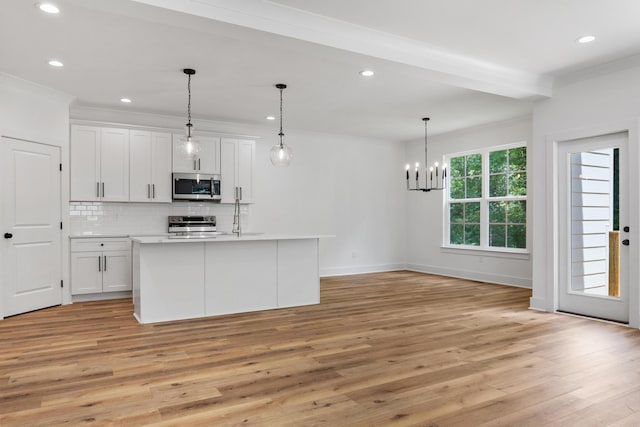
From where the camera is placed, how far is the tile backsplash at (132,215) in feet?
20.9

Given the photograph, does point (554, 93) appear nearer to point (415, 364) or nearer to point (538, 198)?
point (538, 198)

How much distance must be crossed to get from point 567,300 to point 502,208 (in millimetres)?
2675

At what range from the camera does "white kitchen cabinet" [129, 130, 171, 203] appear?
21.2ft

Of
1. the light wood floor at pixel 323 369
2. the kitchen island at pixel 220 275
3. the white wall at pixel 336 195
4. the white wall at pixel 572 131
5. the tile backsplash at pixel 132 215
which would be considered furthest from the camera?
the white wall at pixel 336 195

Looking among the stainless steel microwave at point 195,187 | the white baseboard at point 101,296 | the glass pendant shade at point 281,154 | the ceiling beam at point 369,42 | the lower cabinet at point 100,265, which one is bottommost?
the white baseboard at point 101,296

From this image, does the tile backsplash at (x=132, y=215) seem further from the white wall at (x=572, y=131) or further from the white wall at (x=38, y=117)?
the white wall at (x=572, y=131)

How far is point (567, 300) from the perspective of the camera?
5.08m

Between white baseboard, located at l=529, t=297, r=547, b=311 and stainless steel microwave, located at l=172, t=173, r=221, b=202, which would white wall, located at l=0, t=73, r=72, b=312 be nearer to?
stainless steel microwave, located at l=172, t=173, r=221, b=202

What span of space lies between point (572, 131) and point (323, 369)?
393 centimetres

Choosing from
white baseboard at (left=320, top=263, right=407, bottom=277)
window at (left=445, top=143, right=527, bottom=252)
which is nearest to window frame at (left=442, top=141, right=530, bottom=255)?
window at (left=445, top=143, right=527, bottom=252)

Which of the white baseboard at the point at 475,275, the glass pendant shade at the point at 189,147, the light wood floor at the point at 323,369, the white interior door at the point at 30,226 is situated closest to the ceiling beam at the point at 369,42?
the glass pendant shade at the point at 189,147

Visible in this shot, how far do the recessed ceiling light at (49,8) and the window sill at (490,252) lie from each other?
6.76 metres

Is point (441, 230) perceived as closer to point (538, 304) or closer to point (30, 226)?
point (538, 304)

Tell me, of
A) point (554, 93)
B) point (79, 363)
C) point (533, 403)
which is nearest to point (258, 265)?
point (79, 363)
